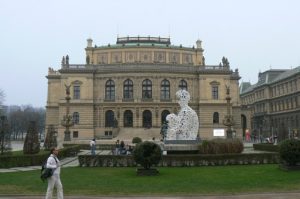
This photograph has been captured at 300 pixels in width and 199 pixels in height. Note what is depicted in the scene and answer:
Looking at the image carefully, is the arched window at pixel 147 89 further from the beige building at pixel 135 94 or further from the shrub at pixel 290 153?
the shrub at pixel 290 153

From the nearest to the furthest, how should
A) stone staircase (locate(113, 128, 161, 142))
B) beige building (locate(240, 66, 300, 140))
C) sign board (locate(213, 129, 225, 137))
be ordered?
1. stone staircase (locate(113, 128, 161, 142))
2. sign board (locate(213, 129, 225, 137))
3. beige building (locate(240, 66, 300, 140))

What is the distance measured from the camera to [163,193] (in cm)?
1756

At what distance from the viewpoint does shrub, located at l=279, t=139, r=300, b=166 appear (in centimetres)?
2447

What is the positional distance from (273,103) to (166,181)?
96690 millimetres

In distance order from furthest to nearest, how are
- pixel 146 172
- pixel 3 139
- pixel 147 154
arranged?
pixel 3 139, pixel 147 154, pixel 146 172

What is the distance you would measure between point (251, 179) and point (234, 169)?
192 inches

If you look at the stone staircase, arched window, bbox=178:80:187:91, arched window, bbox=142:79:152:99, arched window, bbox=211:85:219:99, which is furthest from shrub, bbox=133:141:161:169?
arched window, bbox=211:85:219:99

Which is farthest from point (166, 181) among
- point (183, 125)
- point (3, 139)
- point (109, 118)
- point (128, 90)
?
point (128, 90)

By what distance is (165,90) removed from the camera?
85.7 m

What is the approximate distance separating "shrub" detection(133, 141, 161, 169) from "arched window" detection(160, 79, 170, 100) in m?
60.7

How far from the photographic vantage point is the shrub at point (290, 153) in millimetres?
24469

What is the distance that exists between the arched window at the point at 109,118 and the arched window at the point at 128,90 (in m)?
4.48

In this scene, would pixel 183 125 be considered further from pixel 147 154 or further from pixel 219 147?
pixel 147 154

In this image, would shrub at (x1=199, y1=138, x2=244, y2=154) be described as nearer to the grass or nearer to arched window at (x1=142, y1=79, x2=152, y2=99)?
the grass
